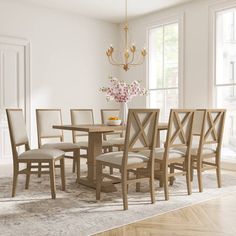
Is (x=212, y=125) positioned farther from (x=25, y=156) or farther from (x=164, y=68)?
(x=164, y=68)

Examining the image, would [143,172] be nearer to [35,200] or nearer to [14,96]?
[35,200]

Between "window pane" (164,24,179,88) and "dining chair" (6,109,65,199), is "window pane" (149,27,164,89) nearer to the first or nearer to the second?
"window pane" (164,24,179,88)

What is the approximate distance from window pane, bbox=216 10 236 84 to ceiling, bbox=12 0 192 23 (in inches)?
33.2

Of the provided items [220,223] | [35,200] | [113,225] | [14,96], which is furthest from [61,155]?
[14,96]

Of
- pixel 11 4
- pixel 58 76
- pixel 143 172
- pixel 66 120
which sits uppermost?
pixel 11 4

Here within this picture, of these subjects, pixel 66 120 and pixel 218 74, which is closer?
pixel 218 74

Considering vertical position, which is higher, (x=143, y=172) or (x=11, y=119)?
(x=11, y=119)

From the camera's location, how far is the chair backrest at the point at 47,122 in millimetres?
5059

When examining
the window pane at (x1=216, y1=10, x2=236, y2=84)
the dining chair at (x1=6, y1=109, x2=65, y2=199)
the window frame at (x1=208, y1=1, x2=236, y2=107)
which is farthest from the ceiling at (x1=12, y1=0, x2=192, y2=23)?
the dining chair at (x1=6, y1=109, x2=65, y2=199)

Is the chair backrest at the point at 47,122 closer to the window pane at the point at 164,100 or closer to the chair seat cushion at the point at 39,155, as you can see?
the chair seat cushion at the point at 39,155

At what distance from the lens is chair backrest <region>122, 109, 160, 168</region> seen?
10.9ft

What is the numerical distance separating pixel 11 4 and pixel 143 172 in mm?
4265

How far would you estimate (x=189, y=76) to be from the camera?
249 inches

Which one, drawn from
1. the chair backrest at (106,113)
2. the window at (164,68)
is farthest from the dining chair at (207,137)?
the window at (164,68)
